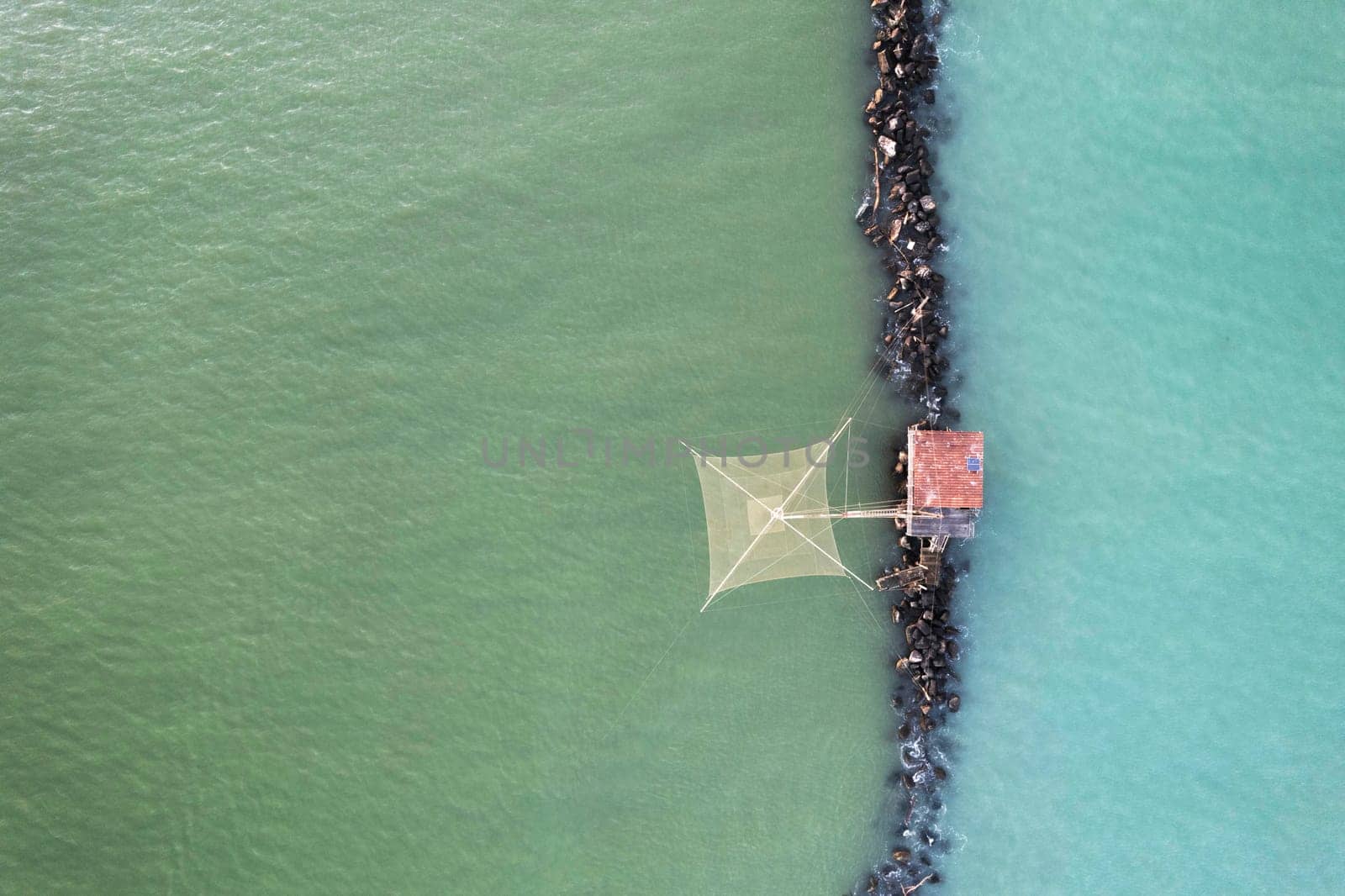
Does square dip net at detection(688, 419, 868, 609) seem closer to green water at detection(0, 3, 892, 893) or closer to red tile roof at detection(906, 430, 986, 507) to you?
→ green water at detection(0, 3, 892, 893)

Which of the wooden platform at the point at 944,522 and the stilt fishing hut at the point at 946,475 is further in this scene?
the wooden platform at the point at 944,522

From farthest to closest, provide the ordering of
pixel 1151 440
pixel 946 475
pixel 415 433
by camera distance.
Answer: pixel 1151 440 < pixel 415 433 < pixel 946 475

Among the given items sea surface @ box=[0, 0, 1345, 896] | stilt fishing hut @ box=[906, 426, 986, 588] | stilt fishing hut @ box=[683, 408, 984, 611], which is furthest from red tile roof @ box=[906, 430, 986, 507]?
sea surface @ box=[0, 0, 1345, 896]

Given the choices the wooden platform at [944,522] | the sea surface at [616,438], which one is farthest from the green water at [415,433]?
the wooden platform at [944,522]

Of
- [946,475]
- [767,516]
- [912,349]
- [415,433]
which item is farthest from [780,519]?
[415,433]

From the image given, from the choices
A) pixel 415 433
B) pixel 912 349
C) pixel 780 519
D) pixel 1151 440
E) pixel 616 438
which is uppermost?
pixel 912 349

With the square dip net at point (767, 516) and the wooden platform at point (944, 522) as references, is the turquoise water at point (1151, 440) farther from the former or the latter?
the square dip net at point (767, 516)

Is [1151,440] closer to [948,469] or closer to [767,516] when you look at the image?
[948,469]
